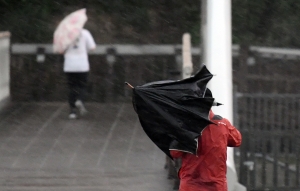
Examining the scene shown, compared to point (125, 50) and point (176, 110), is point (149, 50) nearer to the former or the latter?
point (125, 50)

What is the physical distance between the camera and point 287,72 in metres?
14.5

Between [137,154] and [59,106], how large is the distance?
159 inches

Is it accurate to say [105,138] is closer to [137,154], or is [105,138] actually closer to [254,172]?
[137,154]

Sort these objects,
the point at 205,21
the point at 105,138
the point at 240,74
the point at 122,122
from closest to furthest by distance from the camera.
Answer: the point at 205,21 < the point at 105,138 < the point at 122,122 < the point at 240,74

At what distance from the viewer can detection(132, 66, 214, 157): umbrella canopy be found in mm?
5090

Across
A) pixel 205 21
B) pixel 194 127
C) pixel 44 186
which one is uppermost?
pixel 205 21

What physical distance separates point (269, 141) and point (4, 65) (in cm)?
620

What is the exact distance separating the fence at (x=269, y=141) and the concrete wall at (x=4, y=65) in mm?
5404

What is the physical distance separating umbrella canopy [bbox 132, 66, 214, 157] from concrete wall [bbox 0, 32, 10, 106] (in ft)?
27.6

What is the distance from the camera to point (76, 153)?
10156 mm

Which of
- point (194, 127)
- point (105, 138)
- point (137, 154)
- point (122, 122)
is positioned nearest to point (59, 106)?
point (122, 122)

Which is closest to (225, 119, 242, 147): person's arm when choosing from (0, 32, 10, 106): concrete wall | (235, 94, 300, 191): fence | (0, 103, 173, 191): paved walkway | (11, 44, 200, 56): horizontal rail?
(0, 103, 173, 191): paved walkway

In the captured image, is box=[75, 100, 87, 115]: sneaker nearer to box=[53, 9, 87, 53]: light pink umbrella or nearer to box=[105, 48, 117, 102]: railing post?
box=[53, 9, 87, 53]: light pink umbrella

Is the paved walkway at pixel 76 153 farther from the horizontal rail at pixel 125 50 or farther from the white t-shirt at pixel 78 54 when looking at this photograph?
the horizontal rail at pixel 125 50
